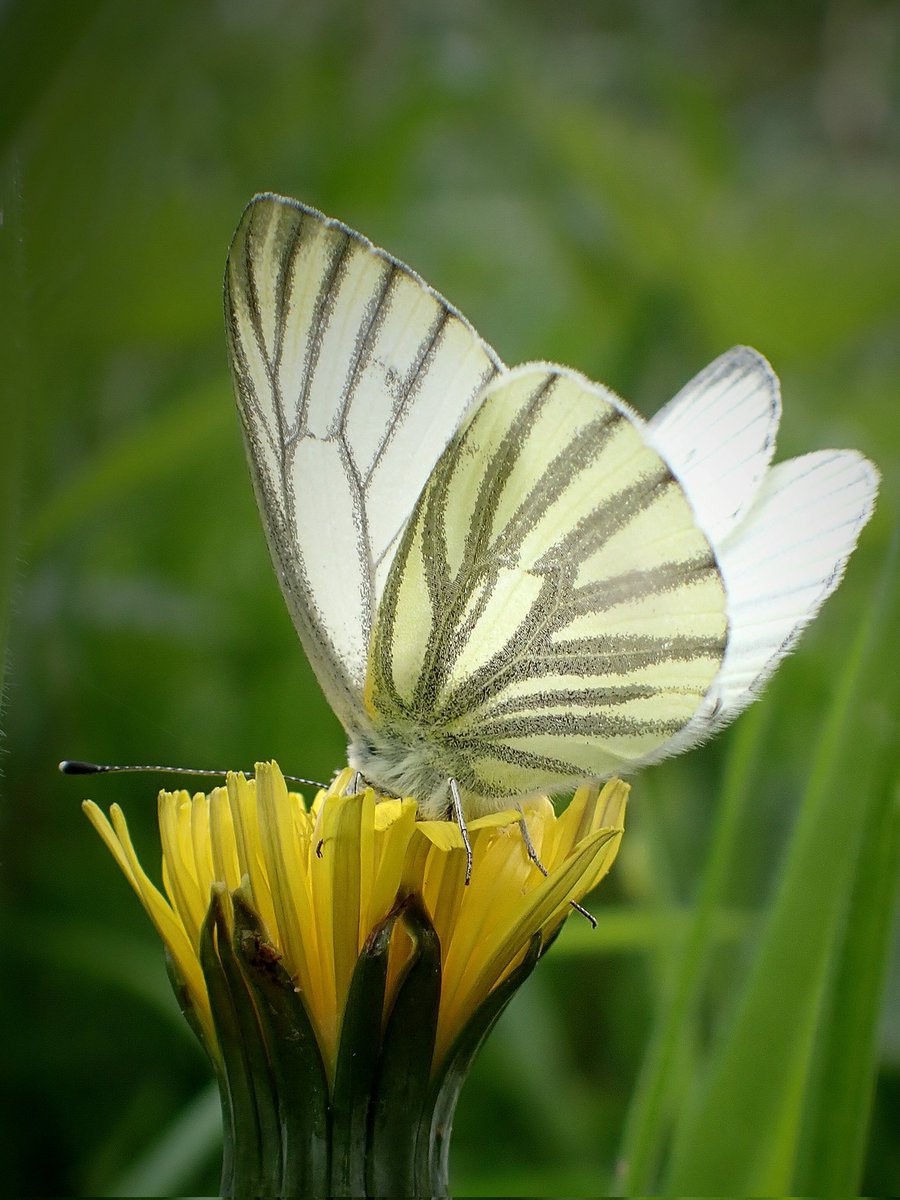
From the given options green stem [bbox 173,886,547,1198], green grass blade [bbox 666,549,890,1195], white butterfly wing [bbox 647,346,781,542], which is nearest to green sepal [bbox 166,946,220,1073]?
green stem [bbox 173,886,547,1198]

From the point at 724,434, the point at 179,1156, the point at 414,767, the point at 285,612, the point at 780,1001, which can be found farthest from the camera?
the point at 285,612

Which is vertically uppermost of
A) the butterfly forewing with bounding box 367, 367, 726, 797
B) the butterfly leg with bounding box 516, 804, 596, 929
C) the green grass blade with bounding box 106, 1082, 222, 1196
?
the butterfly forewing with bounding box 367, 367, 726, 797

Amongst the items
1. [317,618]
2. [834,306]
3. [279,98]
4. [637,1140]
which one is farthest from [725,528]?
[279,98]

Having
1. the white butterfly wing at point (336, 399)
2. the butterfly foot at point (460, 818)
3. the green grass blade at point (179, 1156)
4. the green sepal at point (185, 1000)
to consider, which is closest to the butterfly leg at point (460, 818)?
the butterfly foot at point (460, 818)

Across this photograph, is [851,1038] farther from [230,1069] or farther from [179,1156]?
[179,1156]

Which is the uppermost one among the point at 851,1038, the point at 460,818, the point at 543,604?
the point at 543,604

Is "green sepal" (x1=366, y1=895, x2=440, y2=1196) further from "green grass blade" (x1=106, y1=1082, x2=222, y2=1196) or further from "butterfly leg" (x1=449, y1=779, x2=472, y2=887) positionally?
"green grass blade" (x1=106, y1=1082, x2=222, y2=1196)

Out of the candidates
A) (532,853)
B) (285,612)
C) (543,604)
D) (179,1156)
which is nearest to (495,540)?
(543,604)

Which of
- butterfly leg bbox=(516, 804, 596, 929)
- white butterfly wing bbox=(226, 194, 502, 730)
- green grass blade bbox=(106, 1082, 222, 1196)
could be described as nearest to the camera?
butterfly leg bbox=(516, 804, 596, 929)

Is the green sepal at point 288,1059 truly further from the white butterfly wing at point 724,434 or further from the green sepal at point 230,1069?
the white butterfly wing at point 724,434
